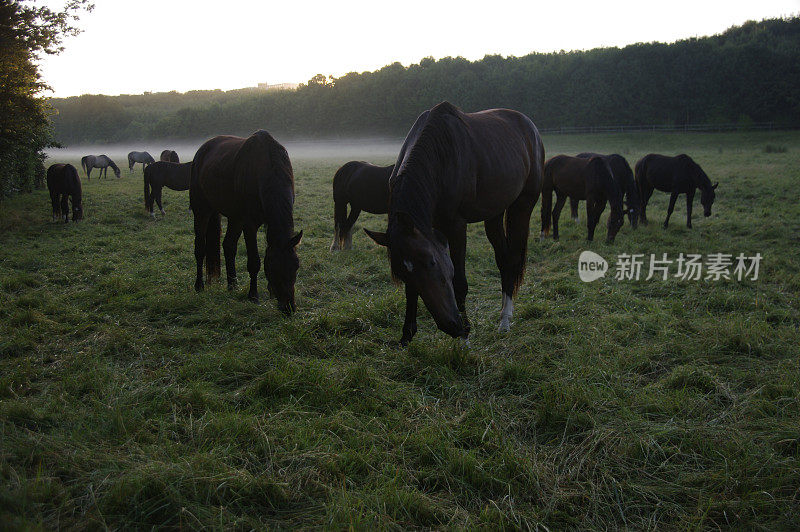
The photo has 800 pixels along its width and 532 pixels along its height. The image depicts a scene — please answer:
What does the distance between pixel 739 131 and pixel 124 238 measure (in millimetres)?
55946

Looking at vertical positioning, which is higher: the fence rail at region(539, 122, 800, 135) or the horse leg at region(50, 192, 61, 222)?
the fence rail at region(539, 122, 800, 135)

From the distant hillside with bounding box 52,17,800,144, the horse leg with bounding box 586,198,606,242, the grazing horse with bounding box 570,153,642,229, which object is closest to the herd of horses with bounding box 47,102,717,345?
the horse leg with bounding box 586,198,606,242

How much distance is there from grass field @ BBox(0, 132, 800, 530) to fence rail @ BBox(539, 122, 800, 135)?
169 ft

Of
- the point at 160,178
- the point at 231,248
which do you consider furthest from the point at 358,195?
the point at 160,178

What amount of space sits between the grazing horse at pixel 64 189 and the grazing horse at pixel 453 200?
38.7 feet

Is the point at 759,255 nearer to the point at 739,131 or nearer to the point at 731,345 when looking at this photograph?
the point at 731,345

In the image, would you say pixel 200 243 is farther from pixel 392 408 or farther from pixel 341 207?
pixel 392 408

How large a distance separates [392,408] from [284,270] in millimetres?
2550

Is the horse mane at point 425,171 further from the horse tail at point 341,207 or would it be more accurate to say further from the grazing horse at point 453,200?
the horse tail at point 341,207

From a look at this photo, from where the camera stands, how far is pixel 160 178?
47.4ft

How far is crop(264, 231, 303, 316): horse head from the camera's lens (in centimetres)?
520

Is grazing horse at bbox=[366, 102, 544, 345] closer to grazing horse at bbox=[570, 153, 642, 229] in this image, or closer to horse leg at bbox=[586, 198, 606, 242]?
horse leg at bbox=[586, 198, 606, 242]

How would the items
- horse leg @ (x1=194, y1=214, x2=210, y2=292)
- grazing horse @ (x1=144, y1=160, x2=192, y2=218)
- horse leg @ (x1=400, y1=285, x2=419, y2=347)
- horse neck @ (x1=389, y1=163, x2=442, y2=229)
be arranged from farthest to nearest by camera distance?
grazing horse @ (x1=144, y1=160, x2=192, y2=218), horse leg @ (x1=194, y1=214, x2=210, y2=292), horse leg @ (x1=400, y1=285, x2=419, y2=347), horse neck @ (x1=389, y1=163, x2=442, y2=229)

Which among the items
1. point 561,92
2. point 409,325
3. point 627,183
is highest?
point 561,92
